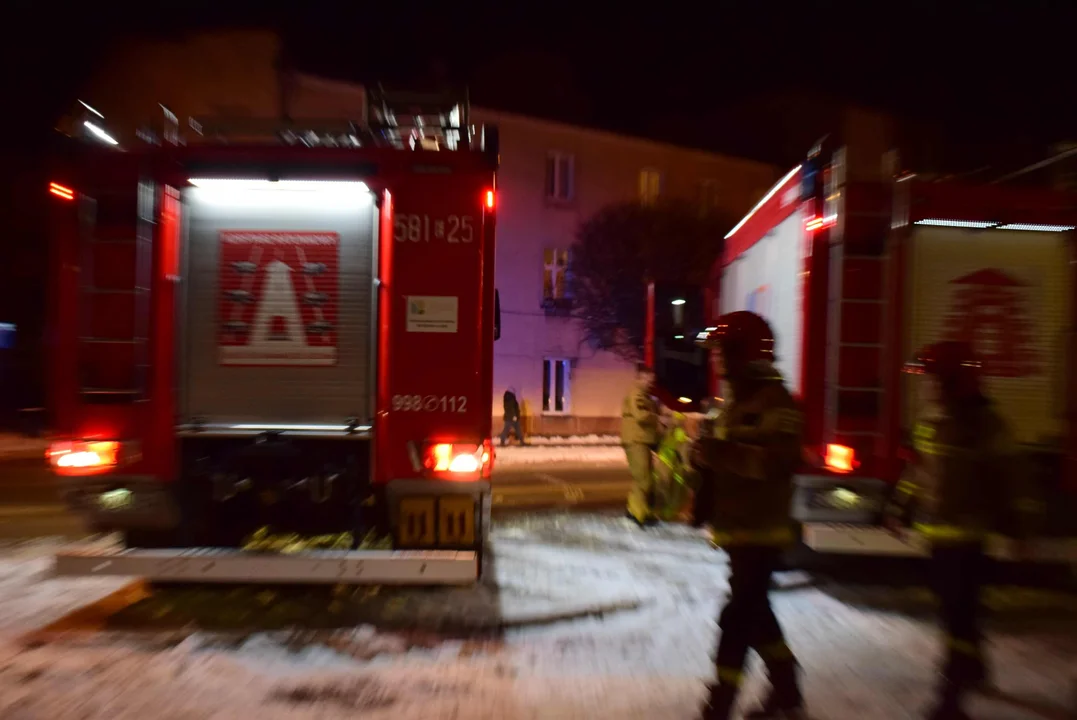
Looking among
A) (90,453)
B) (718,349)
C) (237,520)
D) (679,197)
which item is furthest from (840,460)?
(679,197)

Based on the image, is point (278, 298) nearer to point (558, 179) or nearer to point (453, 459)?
point (453, 459)

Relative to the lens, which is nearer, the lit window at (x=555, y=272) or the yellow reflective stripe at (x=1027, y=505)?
the yellow reflective stripe at (x=1027, y=505)

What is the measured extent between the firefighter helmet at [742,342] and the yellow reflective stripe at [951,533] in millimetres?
1171

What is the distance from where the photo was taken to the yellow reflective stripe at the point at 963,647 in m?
3.90

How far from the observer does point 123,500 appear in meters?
5.07

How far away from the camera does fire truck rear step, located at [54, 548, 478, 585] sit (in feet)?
15.0

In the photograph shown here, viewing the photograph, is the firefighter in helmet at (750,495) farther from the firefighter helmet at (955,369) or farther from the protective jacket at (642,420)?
the protective jacket at (642,420)

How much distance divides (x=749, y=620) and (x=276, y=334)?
134 inches

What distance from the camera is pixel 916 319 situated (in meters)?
5.45

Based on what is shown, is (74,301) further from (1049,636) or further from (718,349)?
(1049,636)

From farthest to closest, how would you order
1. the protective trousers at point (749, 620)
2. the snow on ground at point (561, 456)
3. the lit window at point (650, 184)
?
the lit window at point (650, 184), the snow on ground at point (561, 456), the protective trousers at point (749, 620)

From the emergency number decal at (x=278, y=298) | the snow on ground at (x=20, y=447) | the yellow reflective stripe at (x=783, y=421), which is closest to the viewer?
the yellow reflective stripe at (x=783, y=421)

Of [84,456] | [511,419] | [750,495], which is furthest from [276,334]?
[511,419]

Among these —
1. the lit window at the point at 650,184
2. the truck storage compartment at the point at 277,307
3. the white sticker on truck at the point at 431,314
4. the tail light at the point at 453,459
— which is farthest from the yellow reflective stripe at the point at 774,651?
the lit window at the point at 650,184
